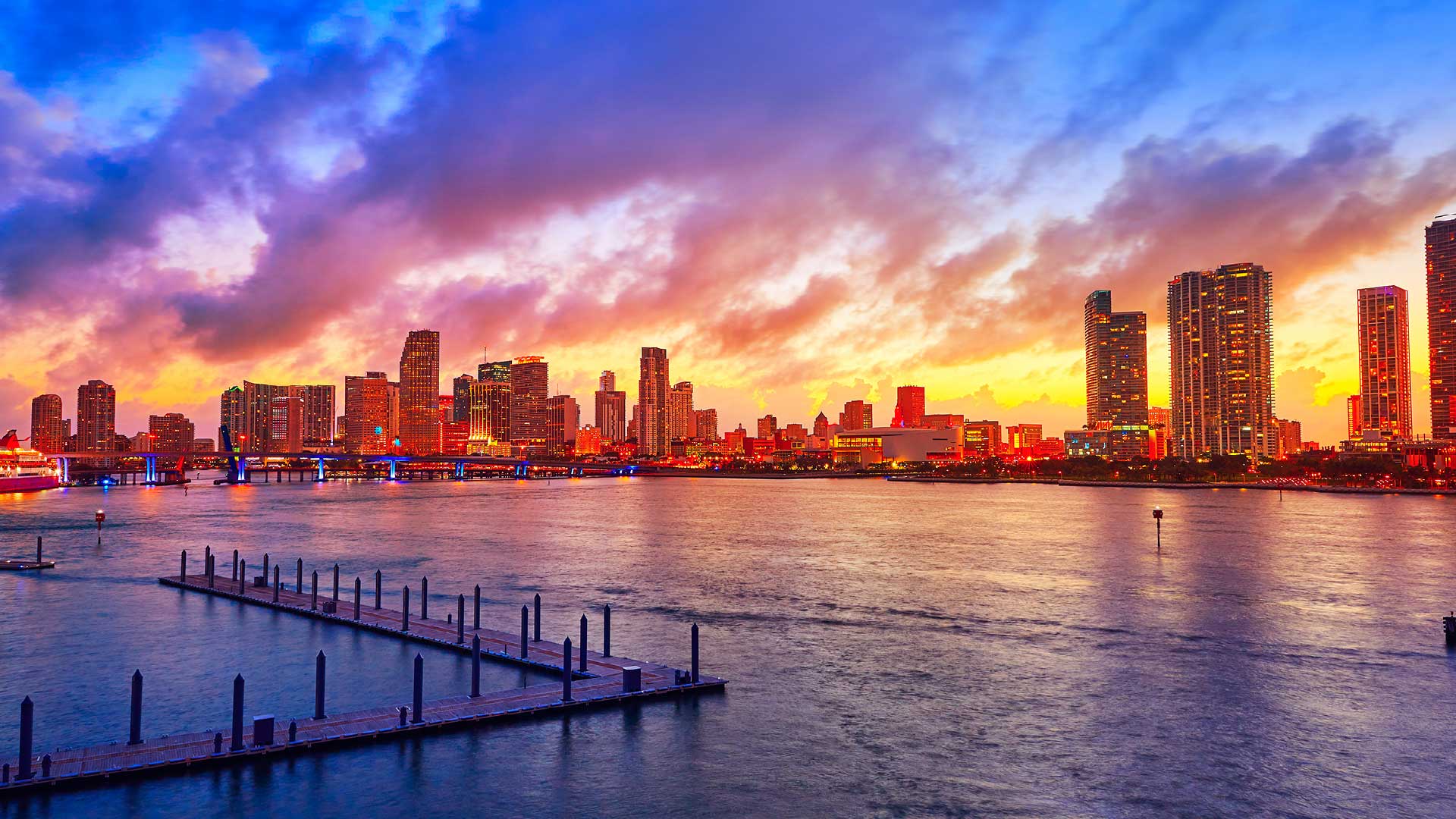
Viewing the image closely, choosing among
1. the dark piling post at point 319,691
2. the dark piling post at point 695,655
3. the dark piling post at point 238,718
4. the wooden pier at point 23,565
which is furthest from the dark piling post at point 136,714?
the wooden pier at point 23,565

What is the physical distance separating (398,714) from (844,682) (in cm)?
1487

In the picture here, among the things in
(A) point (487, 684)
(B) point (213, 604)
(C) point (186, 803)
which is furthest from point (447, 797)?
(B) point (213, 604)

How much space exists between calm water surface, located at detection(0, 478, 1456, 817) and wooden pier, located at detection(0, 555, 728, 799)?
59 centimetres

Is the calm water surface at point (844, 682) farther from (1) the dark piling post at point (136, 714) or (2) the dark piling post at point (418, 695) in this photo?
(1) the dark piling post at point (136, 714)

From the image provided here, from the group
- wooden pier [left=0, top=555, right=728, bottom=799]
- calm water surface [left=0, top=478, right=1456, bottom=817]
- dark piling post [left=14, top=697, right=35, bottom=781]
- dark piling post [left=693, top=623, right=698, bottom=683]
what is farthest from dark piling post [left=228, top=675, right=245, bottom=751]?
dark piling post [left=693, top=623, right=698, bottom=683]

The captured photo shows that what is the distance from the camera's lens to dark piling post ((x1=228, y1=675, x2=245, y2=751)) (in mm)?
23734

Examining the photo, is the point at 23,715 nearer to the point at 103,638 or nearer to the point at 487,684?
the point at 487,684

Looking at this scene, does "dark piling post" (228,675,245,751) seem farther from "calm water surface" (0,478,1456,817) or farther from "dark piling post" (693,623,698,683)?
"dark piling post" (693,623,698,683)

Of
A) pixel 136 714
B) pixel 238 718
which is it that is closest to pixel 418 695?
pixel 238 718

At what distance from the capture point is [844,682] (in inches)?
1282

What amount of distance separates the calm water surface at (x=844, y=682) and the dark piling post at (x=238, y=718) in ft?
2.30

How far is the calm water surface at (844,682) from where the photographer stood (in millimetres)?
22125

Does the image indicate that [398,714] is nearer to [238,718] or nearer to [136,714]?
[238,718]

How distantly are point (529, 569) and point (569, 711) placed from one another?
39.7 meters
